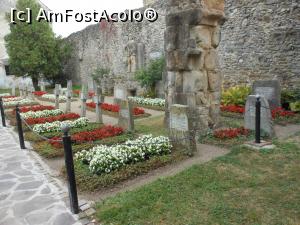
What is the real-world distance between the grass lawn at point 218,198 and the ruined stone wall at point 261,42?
6.47m

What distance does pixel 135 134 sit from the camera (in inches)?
317

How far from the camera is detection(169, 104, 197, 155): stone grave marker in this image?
598cm

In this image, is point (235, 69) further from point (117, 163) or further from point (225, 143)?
point (117, 163)

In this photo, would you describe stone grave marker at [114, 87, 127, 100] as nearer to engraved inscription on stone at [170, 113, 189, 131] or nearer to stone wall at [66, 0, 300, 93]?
stone wall at [66, 0, 300, 93]

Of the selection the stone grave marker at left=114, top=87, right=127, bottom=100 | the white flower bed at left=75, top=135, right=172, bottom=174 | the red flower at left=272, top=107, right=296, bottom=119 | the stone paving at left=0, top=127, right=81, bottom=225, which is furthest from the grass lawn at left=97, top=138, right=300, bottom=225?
the stone grave marker at left=114, top=87, right=127, bottom=100

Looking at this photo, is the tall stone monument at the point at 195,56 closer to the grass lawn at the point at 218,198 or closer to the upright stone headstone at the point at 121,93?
the upright stone headstone at the point at 121,93

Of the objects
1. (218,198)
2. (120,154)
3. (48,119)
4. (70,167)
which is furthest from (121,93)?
(218,198)

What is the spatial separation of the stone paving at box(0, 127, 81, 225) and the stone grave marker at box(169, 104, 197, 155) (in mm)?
2597

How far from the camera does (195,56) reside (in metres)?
7.21

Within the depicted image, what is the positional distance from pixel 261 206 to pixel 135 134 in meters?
4.70

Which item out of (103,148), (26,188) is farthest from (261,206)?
(26,188)

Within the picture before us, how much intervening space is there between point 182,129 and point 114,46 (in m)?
16.2

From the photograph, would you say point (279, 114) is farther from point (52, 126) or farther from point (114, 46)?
point (114, 46)

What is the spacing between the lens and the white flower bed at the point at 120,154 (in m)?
5.09
